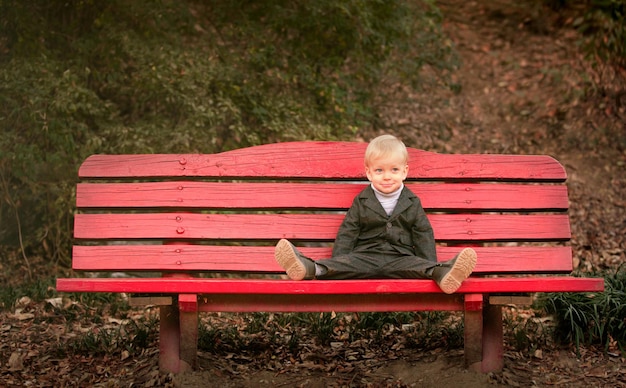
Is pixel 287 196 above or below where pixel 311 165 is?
below

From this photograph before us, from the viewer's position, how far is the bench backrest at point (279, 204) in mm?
4656

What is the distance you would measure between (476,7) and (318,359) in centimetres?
1002

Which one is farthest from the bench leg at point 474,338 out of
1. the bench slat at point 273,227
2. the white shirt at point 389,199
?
the white shirt at point 389,199

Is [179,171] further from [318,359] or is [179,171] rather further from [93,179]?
[318,359]

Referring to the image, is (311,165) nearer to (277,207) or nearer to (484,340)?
(277,207)

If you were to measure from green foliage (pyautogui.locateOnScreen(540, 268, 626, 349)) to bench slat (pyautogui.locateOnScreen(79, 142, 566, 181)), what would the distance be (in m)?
0.81

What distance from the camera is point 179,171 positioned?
476cm

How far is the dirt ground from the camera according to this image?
4516mm

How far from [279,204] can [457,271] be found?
4.32 feet

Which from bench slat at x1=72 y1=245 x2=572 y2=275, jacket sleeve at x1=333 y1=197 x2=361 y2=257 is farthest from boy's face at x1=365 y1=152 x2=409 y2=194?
bench slat at x1=72 y1=245 x2=572 y2=275

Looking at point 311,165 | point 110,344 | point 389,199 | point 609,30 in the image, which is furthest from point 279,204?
point 609,30

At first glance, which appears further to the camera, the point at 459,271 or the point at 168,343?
the point at 168,343

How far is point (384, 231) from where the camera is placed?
446 cm

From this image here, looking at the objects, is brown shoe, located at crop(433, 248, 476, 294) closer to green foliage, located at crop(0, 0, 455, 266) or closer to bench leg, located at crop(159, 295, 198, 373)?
bench leg, located at crop(159, 295, 198, 373)
